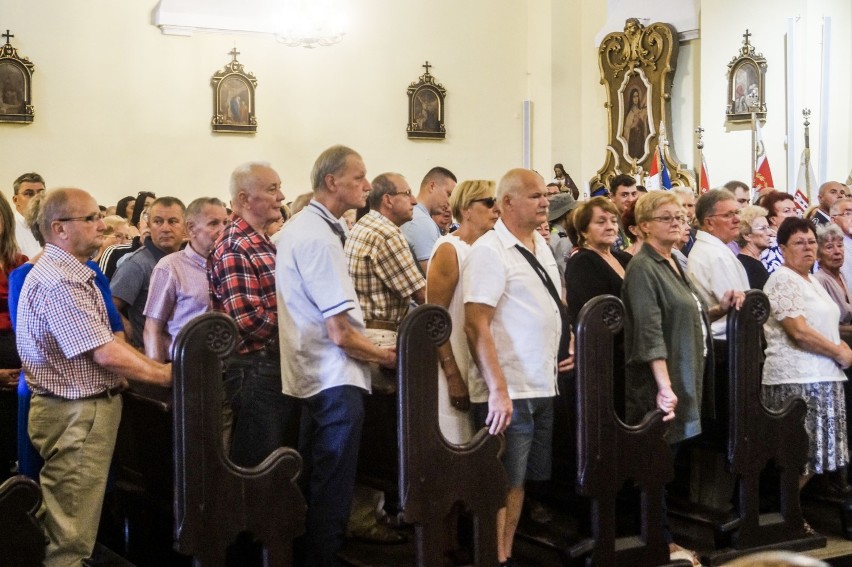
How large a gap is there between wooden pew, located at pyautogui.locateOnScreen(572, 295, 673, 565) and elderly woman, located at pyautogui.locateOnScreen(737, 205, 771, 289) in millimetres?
1568

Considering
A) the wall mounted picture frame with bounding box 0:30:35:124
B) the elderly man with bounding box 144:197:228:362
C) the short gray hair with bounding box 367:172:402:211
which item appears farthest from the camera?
the wall mounted picture frame with bounding box 0:30:35:124

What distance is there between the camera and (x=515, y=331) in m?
4.02

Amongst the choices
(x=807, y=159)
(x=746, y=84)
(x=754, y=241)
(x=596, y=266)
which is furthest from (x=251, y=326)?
(x=746, y=84)

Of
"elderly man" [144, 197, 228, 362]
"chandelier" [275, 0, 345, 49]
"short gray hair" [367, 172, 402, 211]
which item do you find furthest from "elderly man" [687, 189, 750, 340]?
"chandelier" [275, 0, 345, 49]

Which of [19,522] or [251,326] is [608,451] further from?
[19,522]

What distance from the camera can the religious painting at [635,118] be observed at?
1369 cm

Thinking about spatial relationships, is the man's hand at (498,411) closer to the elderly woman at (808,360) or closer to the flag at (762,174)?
the elderly woman at (808,360)

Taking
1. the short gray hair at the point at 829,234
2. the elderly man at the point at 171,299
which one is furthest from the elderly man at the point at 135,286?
the short gray hair at the point at 829,234

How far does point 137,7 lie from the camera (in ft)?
41.1

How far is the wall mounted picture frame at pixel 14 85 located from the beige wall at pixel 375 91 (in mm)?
143

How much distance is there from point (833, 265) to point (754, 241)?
0.43m

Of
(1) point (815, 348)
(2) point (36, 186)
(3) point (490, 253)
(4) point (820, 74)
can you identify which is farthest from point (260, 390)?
(4) point (820, 74)

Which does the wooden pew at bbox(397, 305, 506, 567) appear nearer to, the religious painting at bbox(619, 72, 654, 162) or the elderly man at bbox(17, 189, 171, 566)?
the elderly man at bbox(17, 189, 171, 566)

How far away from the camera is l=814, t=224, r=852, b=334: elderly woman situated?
18.3 ft
